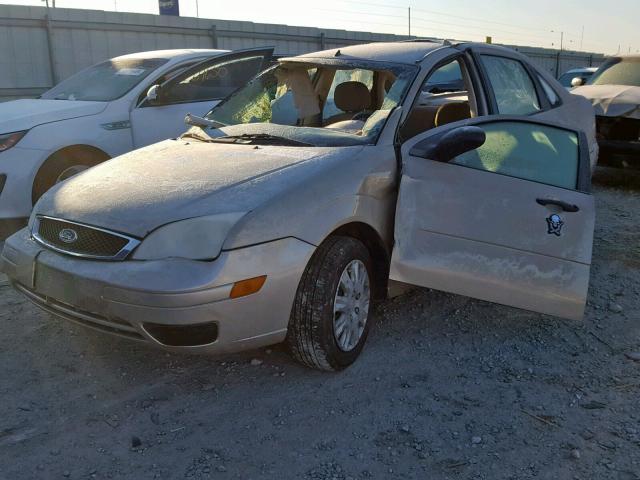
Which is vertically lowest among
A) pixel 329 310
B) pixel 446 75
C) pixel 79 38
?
pixel 329 310

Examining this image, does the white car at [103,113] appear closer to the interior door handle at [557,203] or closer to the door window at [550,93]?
the door window at [550,93]

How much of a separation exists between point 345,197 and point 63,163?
11.6ft

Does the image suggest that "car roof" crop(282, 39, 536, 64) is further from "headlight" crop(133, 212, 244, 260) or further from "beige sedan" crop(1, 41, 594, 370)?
"headlight" crop(133, 212, 244, 260)

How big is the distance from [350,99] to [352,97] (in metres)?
0.02

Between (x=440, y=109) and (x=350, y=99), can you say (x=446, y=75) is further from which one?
(x=350, y=99)

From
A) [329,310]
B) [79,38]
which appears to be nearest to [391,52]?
[329,310]

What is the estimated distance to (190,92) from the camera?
6422 mm

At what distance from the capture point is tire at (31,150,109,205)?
18.1 ft

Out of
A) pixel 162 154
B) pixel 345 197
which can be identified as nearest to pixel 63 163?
pixel 162 154

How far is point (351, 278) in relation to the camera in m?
3.20

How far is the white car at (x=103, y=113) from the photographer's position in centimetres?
539

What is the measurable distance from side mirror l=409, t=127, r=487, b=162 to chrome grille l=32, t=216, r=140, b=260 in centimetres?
158

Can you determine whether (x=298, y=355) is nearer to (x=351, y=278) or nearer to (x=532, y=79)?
(x=351, y=278)

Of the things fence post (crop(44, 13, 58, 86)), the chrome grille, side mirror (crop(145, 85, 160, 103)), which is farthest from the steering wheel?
fence post (crop(44, 13, 58, 86))
